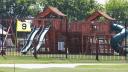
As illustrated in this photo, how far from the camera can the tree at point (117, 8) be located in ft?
275

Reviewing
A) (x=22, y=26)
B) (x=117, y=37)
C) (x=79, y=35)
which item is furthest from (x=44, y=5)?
(x=22, y=26)

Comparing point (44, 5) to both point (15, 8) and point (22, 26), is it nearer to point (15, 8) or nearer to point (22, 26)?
point (15, 8)

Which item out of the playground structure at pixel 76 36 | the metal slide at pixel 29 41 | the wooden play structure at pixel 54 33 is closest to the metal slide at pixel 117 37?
the playground structure at pixel 76 36

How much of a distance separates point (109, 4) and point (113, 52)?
51.0 metres

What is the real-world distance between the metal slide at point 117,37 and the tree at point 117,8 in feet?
134

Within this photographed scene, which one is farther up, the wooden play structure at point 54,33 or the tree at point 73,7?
the tree at point 73,7

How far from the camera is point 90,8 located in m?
81.8

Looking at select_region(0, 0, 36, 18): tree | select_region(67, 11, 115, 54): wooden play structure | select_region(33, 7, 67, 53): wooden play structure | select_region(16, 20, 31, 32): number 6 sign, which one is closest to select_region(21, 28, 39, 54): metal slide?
select_region(16, 20, 31, 32): number 6 sign

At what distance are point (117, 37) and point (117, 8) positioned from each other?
1803 inches

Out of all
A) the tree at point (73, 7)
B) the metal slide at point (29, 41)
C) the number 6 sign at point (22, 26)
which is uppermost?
the tree at point (73, 7)

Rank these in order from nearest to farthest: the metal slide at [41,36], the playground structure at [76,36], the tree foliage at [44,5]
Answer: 1. the metal slide at [41,36]
2. the playground structure at [76,36]
3. the tree foliage at [44,5]

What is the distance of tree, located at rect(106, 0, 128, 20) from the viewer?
8396 centimetres

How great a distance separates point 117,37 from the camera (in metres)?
41.5

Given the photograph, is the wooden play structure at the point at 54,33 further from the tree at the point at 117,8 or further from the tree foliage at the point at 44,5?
the tree at the point at 117,8
